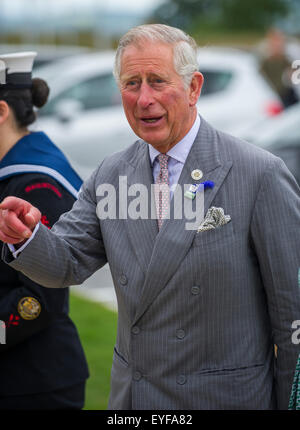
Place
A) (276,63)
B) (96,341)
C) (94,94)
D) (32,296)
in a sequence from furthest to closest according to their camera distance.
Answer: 1. (276,63)
2. (94,94)
3. (96,341)
4. (32,296)

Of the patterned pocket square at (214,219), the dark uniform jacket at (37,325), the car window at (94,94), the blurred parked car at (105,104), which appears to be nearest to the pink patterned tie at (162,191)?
the patterned pocket square at (214,219)

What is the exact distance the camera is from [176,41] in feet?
8.21

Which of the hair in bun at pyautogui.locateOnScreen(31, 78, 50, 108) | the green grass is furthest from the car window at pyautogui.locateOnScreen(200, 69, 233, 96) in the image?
the hair in bun at pyautogui.locateOnScreen(31, 78, 50, 108)

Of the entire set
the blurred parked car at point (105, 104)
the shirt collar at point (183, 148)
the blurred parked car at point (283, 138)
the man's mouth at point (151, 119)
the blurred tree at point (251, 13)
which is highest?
the blurred tree at point (251, 13)

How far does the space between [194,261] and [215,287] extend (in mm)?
98

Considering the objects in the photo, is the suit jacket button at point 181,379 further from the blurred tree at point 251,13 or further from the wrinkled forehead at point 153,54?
the blurred tree at point 251,13

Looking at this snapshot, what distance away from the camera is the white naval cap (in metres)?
3.04

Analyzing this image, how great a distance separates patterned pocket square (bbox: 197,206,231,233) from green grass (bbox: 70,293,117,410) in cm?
241

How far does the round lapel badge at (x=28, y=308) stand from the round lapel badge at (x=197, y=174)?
2.48 ft

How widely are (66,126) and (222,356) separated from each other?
7312 mm

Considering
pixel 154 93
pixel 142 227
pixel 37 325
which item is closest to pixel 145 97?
pixel 154 93

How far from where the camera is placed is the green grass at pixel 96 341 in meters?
4.86

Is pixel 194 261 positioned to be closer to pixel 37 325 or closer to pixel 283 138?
pixel 37 325

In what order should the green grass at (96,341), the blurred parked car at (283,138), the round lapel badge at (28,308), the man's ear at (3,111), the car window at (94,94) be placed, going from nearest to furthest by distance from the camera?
the round lapel badge at (28,308) → the man's ear at (3,111) → the green grass at (96,341) → the blurred parked car at (283,138) → the car window at (94,94)
